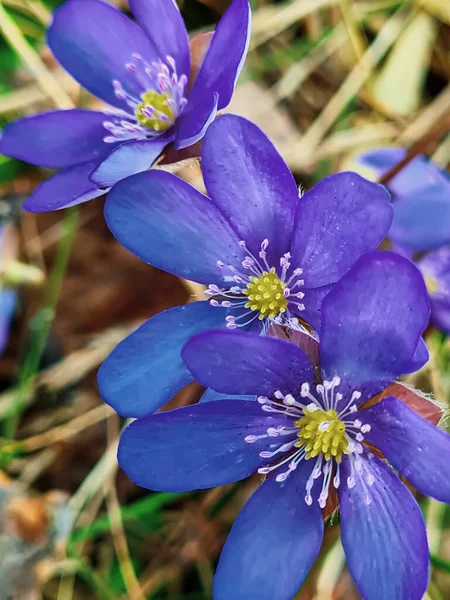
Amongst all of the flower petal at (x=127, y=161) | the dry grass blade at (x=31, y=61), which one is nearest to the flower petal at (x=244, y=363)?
the flower petal at (x=127, y=161)

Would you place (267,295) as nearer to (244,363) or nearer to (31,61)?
(244,363)

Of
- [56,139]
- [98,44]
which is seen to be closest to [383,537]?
[56,139]

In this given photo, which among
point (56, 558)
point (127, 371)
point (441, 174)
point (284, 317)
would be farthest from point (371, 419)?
point (56, 558)

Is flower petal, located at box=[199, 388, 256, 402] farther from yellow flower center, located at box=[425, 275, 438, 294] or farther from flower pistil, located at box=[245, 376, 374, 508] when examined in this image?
yellow flower center, located at box=[425, 275, 438, 294]

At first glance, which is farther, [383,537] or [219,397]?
[219,397]

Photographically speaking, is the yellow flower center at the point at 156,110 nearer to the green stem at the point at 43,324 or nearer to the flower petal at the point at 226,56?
the flower petal at the point at 226,56

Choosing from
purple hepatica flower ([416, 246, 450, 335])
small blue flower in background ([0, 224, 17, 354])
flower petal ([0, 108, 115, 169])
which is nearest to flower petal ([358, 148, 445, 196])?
purple hepatica flower ([416, 246, 450, 335])
